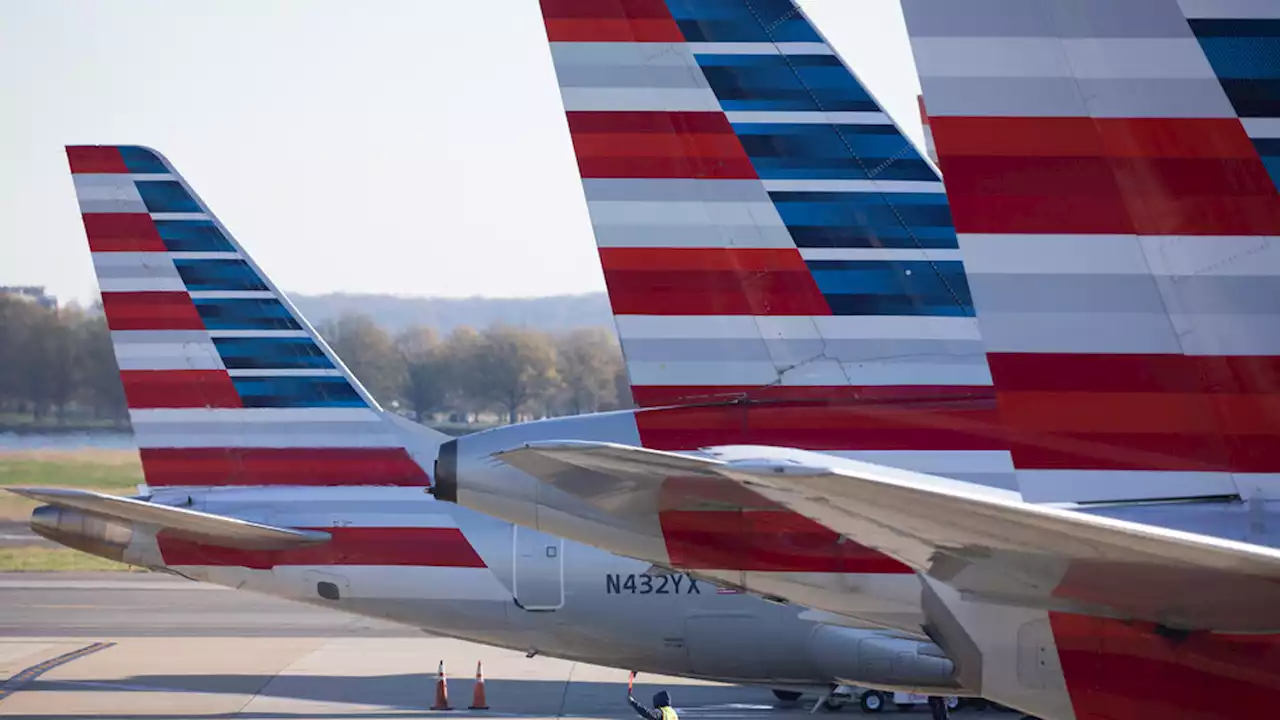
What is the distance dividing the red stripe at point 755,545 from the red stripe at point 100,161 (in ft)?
39.3

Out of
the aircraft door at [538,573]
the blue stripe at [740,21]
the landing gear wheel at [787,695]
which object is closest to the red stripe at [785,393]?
the blue stripe at [740,21]

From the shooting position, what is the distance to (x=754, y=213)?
9.95 metres

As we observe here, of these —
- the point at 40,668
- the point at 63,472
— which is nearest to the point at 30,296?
the point at 63,472

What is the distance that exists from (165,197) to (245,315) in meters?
1.68

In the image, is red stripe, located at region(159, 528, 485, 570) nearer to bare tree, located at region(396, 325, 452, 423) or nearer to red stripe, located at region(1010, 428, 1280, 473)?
red stripe, located at region(1010, 428, 1280, 473)

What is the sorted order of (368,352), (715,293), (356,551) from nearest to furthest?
(715,293)
(356,551)
(368,352)

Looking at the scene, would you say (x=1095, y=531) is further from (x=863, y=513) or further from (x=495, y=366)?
(x=495, y=366)

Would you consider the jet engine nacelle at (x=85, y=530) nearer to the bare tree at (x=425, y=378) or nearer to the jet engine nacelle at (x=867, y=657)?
the jet engine nacelle at (x=867, y=657)

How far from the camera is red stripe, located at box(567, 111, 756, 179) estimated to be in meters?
9.98

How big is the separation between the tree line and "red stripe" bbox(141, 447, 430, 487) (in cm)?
2285

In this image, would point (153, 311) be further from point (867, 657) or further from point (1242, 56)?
point (1242, 56)

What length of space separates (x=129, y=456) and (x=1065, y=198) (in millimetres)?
43253

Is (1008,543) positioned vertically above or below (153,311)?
below

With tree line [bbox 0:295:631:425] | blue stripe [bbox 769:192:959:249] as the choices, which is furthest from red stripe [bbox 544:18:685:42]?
tree line [bbox 0:295:631:425]
